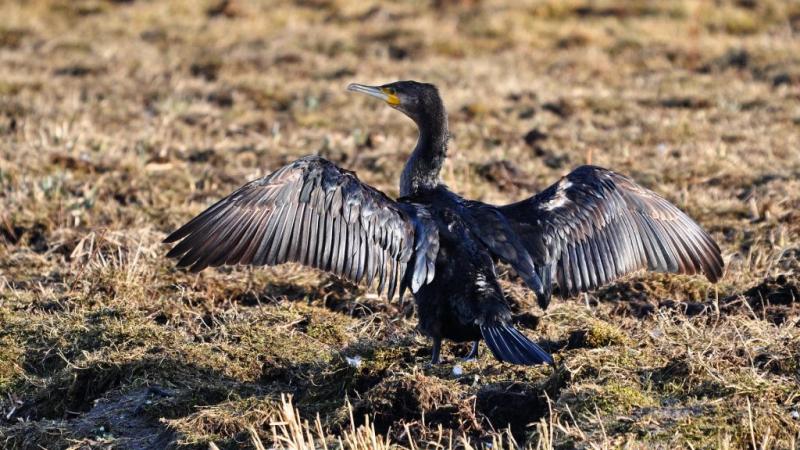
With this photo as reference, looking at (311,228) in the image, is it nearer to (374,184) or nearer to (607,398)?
(607,398)

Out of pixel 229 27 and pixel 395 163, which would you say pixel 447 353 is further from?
pixel 229 27

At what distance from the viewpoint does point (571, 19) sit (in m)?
15.9

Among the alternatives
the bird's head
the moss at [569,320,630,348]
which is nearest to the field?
the moss at [569,320,630,348]

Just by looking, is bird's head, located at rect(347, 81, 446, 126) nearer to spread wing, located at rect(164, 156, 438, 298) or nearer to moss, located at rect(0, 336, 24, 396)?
spread wing, located at rect(164, 156, 438, 298)

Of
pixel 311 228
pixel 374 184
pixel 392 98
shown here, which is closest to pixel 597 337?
pixel 311 228

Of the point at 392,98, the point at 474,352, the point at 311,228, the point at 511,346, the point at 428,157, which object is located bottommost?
the point at 474,352

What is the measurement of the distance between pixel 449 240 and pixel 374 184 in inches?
137

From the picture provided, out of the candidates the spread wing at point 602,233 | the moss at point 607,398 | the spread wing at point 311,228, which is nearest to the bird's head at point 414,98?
the spread wing at point 602,233

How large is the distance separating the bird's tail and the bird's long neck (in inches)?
50.3

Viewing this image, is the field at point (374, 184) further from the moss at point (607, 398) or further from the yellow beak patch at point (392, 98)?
the yellow beak patch at point (392, 98)

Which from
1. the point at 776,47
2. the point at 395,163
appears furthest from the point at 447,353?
the point at 776,47

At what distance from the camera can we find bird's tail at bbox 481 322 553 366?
506 centimetres

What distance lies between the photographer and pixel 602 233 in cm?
609

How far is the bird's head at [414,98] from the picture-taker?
6.64 metres
